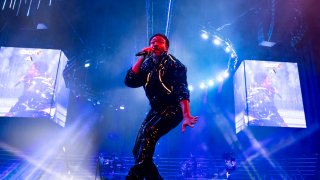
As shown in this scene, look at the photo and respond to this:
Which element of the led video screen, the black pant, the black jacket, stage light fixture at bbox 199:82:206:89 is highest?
stage light fixture at bbox 199:82:206:89

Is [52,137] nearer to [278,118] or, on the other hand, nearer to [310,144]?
[278,118]

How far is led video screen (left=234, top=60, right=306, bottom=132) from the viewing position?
1249 centimetres

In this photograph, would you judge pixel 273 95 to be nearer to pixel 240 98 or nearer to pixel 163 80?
pixel 240 98

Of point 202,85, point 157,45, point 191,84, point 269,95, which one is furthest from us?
point 202,85

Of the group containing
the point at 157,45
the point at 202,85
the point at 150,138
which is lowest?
the point at 150,138

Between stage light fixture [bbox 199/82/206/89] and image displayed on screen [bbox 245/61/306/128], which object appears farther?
stage light fixture [bbox 199/82/206/89]

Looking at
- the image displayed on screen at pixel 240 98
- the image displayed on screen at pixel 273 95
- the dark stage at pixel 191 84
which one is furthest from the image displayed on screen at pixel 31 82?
the image displayed on screen at pixel 273 95

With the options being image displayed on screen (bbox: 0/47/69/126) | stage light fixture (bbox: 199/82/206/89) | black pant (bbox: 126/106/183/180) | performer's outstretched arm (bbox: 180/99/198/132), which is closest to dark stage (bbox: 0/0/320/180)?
image displayed on screen (bbox: 0/47/69/126)

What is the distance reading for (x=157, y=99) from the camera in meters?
3.06

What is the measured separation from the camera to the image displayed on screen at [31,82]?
39.1 feet

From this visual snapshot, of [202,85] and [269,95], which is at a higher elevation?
[202,85]

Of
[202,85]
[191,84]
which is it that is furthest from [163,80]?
[202,85]

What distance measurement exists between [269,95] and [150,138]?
11332 mm

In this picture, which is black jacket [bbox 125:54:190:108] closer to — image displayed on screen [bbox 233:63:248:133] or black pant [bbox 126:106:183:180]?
black pant [bbox 126:106:183:180]
